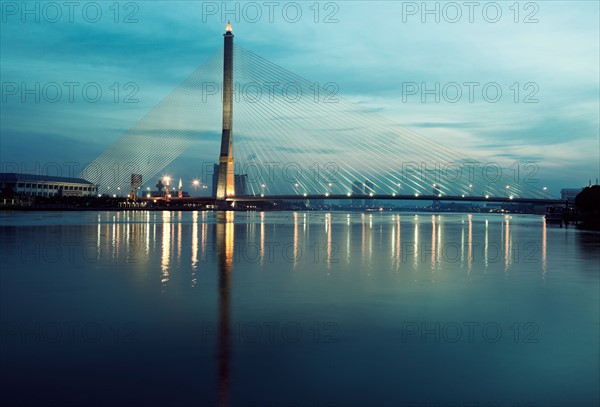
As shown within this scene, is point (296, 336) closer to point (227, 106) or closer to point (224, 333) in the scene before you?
point (224, 333)

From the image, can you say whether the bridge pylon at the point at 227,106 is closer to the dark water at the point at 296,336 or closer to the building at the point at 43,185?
the dark water at the point at 296,336

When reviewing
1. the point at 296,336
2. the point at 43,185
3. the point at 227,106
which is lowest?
the point at 296,336

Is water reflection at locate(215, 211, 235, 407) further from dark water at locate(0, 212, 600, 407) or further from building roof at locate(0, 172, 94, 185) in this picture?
building roof at locate(0, 172, 94, 185)

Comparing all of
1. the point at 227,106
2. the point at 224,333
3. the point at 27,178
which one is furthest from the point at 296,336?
the point at 27,178

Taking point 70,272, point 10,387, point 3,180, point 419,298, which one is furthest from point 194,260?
point 3,180

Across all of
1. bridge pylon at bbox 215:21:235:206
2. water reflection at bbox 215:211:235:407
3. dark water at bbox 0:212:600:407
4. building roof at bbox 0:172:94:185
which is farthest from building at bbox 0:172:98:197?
dark water at bbox 0:212:600:407
